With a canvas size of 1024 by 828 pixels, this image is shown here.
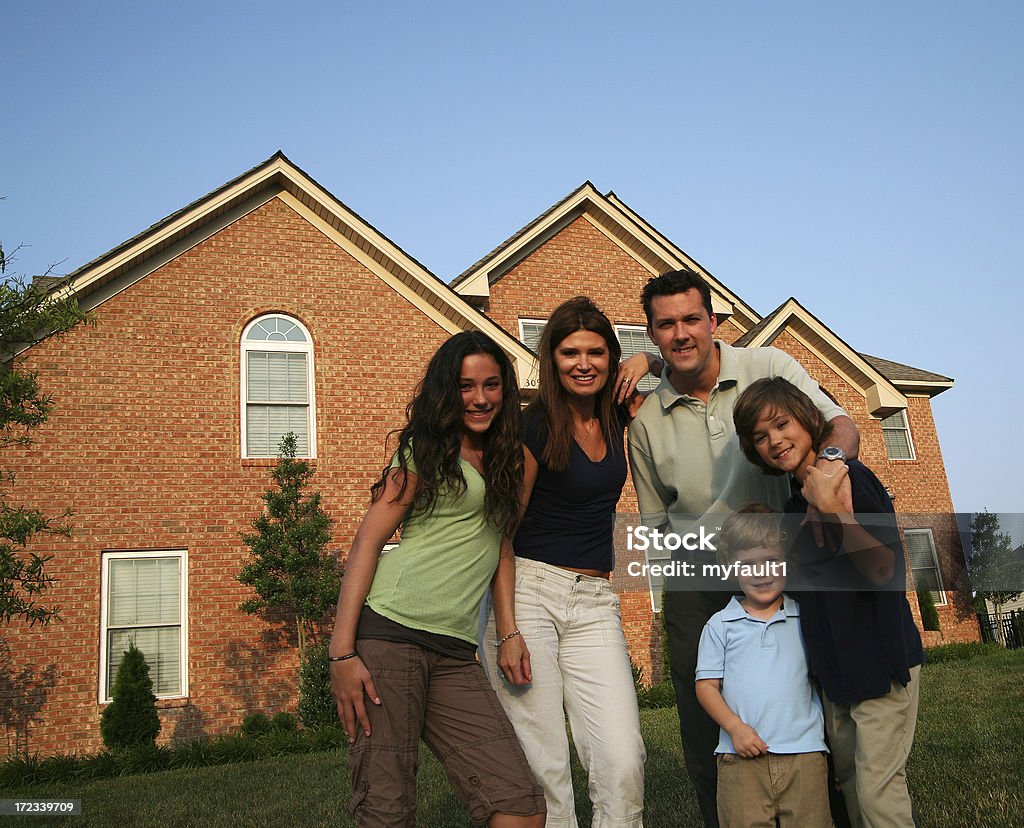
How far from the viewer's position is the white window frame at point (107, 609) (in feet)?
38.5

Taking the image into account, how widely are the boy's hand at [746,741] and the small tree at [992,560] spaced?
3.44 ft

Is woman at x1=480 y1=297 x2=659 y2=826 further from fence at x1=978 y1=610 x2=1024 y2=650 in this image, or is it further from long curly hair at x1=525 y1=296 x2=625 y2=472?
fence at x1=978 y1=610 x2=1024 y2=650

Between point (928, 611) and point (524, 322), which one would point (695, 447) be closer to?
point (524, 322)

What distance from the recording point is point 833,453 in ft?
9.61

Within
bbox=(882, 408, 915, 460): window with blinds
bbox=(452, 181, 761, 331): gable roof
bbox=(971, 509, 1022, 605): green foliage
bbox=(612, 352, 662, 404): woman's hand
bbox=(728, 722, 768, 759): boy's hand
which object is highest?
bbox=(452, 181, 761, 331): gable roof

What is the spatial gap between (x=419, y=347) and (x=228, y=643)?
5.50m

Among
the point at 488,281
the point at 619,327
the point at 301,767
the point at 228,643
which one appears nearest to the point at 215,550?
the point at 228,643

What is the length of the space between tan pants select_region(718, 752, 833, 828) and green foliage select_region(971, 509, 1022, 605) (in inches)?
36.8

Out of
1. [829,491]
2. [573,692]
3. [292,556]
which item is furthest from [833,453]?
[292,556]

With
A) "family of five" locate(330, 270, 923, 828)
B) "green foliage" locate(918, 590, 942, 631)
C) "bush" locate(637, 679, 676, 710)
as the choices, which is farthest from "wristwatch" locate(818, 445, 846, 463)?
"green foliage" locate(918, 590, 942, 631)

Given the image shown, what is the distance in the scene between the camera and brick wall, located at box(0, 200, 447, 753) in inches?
465

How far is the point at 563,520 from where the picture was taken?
3.66 metres

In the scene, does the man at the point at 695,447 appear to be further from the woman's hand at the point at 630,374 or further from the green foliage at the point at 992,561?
the green foliage at the point at 992,561

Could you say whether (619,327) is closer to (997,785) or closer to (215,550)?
(215,550)
